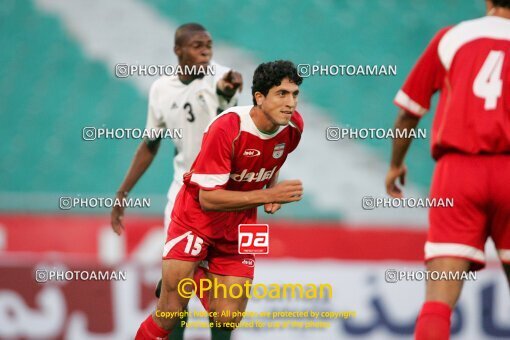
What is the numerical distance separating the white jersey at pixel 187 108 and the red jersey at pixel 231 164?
A: 2.05 feet

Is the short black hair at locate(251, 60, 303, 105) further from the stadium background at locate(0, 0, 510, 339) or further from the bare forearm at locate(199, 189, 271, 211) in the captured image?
the stadium background at locate(0, 0, 510, 339)

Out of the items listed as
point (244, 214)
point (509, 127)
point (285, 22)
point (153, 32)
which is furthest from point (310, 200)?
point (509, 127)

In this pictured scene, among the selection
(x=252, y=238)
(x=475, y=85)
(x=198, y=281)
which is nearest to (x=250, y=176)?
(x=252, y=238)

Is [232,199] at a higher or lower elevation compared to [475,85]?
lower

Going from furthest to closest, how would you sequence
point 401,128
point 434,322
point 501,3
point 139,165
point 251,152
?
point 139,165 < point 251,152 < point 401,128 < point 501,3 < point 434,322

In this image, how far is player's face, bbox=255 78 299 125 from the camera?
397 centimetres

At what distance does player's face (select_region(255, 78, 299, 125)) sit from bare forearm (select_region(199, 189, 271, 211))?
358mm

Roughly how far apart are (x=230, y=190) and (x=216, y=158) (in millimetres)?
257

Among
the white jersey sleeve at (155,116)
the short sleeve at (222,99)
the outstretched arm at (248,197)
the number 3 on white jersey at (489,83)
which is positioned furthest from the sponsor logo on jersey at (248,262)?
the number 3 on white jersey at (489,83)

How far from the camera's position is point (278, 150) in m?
4.21

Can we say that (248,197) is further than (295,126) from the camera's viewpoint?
No

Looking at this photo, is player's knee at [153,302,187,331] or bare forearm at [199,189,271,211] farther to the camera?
player's knee at [153,302,187,331]

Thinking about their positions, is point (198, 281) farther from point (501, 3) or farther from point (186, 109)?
point (501, 3)

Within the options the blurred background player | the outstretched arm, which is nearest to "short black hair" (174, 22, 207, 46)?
the blurred background player
